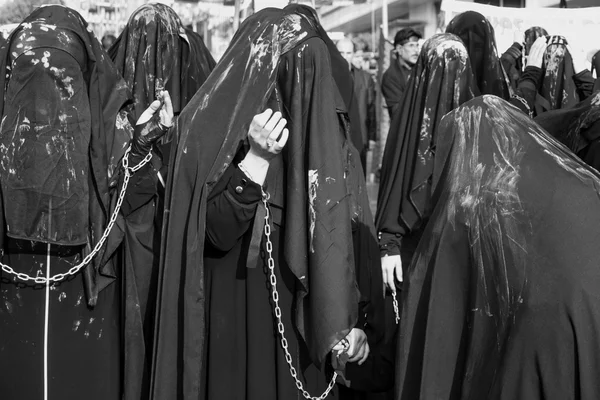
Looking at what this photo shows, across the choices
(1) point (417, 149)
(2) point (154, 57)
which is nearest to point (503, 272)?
(1) point (417, 149)

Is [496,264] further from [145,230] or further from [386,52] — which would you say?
[386,52]

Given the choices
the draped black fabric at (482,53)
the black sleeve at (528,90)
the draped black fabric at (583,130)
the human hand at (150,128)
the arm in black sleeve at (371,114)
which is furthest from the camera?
the arm in black sleeve at (371,114)

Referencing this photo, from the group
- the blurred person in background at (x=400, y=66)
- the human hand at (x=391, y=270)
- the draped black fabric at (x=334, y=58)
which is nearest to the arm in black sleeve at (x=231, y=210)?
the draped black fabric at (x=334, y=58)

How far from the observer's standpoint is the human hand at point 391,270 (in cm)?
413

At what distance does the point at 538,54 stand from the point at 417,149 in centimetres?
187

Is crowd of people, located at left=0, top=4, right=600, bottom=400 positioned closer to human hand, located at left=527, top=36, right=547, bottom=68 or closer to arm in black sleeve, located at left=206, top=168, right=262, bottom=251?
arm in black sleeve, located at left=206, top=168, right=262, bottom=251

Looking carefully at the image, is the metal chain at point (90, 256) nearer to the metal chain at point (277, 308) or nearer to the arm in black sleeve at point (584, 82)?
the metal chain at point (277, 308)

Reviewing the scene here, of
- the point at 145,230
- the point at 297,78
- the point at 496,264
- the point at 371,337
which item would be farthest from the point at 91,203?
the point at 496,264

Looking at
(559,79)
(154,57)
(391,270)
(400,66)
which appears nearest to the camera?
(391,270)

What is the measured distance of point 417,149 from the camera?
430cm

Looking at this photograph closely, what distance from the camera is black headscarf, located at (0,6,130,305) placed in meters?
3.18

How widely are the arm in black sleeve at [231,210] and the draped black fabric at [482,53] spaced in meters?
2.22

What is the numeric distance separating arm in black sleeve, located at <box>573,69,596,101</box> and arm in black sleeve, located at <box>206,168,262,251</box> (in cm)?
343

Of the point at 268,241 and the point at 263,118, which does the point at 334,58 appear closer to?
the point at 263,118
